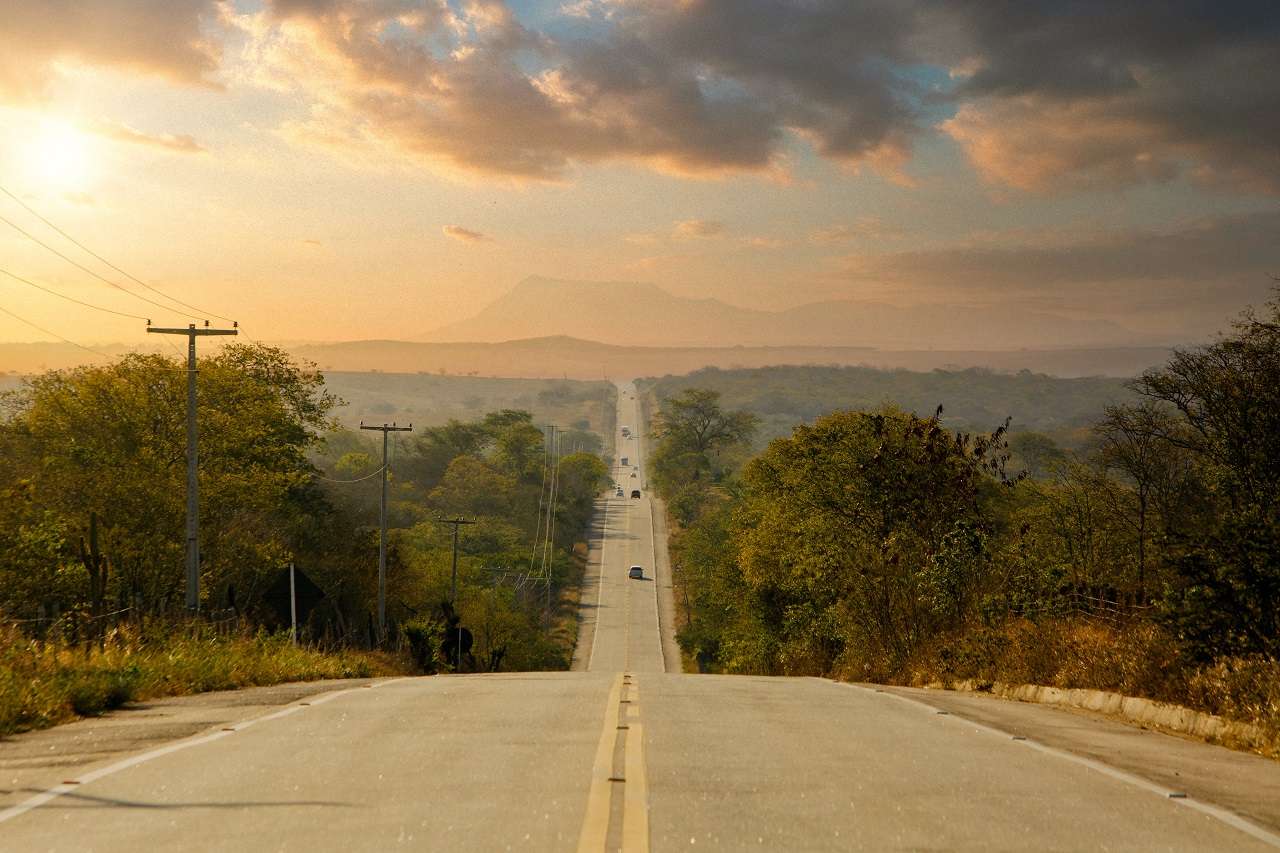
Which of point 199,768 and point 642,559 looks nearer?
point 199,768

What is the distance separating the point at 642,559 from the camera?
123312 mm

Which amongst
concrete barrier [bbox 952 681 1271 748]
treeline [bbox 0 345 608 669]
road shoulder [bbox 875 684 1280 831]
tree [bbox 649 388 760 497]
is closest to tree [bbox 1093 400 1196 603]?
concrete barrier [bbox 952 681 1271 748]

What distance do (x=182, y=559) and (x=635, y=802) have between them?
1434 inches

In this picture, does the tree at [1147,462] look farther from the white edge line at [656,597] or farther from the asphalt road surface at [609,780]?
the white edge line at [656,597]

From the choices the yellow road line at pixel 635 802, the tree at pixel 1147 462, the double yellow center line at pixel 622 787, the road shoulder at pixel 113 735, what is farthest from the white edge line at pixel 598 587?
the yellow road line at pixel 635 802

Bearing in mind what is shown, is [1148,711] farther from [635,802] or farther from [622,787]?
[635,802]

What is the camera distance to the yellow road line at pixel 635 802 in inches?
216

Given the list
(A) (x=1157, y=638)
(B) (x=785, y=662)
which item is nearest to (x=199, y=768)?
(A) (x=1157, y=638)

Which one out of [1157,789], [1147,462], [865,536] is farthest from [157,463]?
[1157,789]

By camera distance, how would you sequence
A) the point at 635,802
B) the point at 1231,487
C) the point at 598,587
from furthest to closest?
the point at 598,587
the point at 1231,487
the point at 635,802

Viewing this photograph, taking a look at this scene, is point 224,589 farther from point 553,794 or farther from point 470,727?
point 553,794

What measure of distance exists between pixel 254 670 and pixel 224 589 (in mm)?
30018

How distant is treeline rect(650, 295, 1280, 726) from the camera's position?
42.9 ft

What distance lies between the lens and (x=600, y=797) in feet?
21.5
